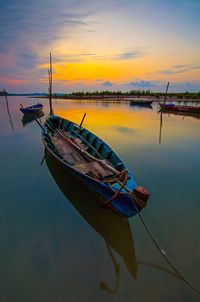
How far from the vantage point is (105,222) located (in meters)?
5.59

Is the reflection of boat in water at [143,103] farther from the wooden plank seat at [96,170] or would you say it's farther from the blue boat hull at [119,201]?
the blue boat hull at [119,201]

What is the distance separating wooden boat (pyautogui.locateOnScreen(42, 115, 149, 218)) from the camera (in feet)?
15.6

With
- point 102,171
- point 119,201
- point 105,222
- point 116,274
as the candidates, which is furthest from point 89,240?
point 102,171

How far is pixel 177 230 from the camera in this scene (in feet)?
16.8

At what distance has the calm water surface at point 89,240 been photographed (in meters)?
3.68

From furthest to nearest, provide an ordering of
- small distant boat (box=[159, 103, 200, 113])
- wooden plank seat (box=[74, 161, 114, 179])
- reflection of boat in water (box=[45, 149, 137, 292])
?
small distant boat (box=[159, 103, 200, 113]), wooden plank seat (box=[74, 161, 114, 179]), reflection of boat in water (box=[45, 149, 137, 292])

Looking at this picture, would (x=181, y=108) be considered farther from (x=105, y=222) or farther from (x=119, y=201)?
(x=119, y=201)

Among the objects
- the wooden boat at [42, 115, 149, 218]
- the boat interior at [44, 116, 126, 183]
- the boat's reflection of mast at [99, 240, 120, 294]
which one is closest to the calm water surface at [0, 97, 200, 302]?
the boat's reflection of mast at [99, 240, 120, 294]

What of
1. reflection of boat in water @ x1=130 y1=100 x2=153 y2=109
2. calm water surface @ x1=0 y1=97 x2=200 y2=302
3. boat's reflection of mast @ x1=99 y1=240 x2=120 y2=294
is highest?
reflection of boat in water @ x1=130 y1=100 x2=153 y2=109

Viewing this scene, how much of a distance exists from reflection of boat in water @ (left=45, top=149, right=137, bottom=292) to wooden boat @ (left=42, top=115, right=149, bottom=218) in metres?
0.52

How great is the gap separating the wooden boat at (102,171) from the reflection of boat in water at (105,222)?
0.52 meters

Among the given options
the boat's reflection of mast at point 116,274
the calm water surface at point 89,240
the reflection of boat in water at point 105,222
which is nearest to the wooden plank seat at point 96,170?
the reflection of boat in water at point 105,222

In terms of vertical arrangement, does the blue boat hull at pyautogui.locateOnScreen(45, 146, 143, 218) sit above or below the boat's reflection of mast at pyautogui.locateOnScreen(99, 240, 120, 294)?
above

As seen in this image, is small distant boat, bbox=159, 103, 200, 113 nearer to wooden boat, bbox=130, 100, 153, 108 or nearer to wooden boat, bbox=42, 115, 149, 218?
wooden boat, bbox=130, 100, 153, 108
